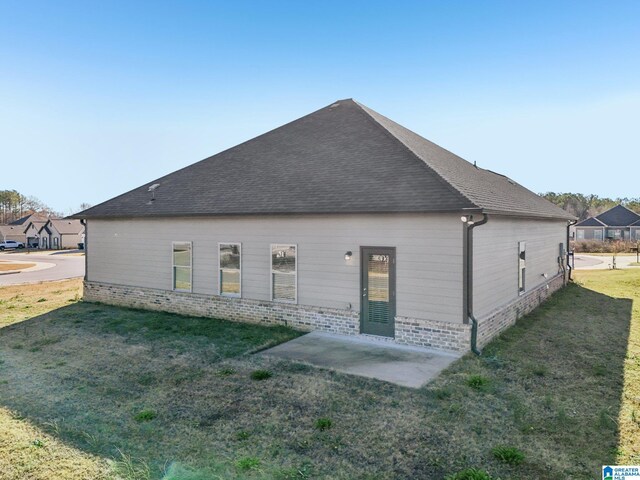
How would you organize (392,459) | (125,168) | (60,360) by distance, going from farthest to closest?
(125,168) → (60,360) → (392,459)

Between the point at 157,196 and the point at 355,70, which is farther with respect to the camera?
the point at 355,70

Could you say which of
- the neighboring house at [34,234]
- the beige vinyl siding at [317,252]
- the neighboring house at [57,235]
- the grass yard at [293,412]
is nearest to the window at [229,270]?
the beige vinyl siding at [317,252]

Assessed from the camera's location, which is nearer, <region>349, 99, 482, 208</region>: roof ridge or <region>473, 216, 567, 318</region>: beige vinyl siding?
<region>349, 99, 482, 208</region>: roof ridge

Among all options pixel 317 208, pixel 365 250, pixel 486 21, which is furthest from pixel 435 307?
pixel 486 21

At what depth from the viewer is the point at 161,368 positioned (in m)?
7.77

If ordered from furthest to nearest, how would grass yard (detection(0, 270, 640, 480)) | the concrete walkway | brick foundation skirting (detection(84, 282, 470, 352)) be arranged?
1. brick foundation skirting (detection(84, 282, 470, 352))
2. the concrete walkway
3. grass yard (detection(0, 270, 640, 480))

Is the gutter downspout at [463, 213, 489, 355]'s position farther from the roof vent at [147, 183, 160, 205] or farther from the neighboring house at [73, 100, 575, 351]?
the roof vent at [147, 183, 160, 205]

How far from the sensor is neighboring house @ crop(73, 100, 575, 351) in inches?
349

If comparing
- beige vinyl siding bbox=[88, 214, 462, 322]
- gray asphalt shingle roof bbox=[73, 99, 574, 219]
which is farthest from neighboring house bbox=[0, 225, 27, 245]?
beige vinyl siding bbox=[88, 214, 462, 322]

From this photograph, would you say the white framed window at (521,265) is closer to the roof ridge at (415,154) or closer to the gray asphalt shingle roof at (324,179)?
the gray asphalt shingle roof at (324,179)

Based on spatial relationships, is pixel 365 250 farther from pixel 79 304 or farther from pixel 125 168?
pixel 125 168

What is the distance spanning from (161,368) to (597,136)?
71.8 feet

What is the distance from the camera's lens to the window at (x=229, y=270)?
38.9ft

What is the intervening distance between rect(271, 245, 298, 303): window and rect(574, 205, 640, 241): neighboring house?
203 feet
